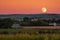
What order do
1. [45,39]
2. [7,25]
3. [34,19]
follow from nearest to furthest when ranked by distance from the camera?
1. [45,39]
2. [7,25]
3. [34,19]

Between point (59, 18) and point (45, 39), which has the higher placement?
point (45, 39)

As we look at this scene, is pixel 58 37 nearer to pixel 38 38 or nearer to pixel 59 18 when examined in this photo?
pixel 38 38

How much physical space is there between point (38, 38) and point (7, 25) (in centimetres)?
2023

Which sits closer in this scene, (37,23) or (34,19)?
(37,23)

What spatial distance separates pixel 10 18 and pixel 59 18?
715 centimetres

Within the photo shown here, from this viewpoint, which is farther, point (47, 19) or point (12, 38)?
point (47, 19)

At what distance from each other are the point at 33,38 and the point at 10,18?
25.7 m

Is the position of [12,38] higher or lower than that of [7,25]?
higher

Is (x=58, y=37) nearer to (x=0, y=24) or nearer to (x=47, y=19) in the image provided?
(x=0, y=24)

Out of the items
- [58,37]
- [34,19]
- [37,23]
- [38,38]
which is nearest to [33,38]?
[38,38]

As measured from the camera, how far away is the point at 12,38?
15758 mm

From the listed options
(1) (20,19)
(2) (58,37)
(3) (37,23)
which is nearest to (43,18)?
(1) (20,19)

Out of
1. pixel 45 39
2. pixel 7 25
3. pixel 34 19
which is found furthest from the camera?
pixel 34 19

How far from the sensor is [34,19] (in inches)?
1580
